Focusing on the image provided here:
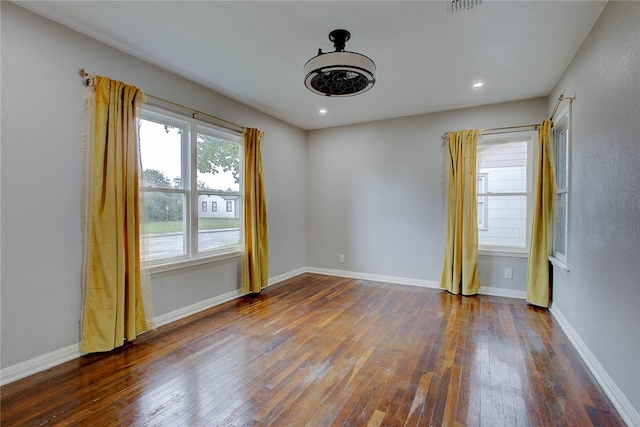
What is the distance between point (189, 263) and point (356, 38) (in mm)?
2812

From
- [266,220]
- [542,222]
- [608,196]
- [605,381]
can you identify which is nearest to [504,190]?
[542,222]

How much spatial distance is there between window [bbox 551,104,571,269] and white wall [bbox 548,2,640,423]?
1.73ft

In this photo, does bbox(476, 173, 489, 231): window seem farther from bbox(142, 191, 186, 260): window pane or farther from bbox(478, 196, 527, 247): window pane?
bbox(142, 191, 186, 260): window pane

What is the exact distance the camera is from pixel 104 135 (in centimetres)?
246

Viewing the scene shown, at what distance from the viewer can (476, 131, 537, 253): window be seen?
13.1 ft

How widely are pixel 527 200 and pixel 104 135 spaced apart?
4.84m

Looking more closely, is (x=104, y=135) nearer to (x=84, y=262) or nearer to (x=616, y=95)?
(x=84, y=262)

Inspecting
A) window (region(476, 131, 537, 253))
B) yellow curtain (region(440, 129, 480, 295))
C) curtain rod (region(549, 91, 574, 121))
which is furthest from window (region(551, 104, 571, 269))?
yellow curtain (region(440, 129, 480, 295))

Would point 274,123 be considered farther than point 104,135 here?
Yes

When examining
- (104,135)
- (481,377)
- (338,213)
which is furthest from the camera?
(338,213)

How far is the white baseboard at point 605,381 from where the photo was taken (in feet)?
5.41

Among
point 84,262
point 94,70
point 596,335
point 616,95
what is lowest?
point 596,335

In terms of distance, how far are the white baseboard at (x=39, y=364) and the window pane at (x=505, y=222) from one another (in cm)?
472

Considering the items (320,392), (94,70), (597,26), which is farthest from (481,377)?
(94,70)
